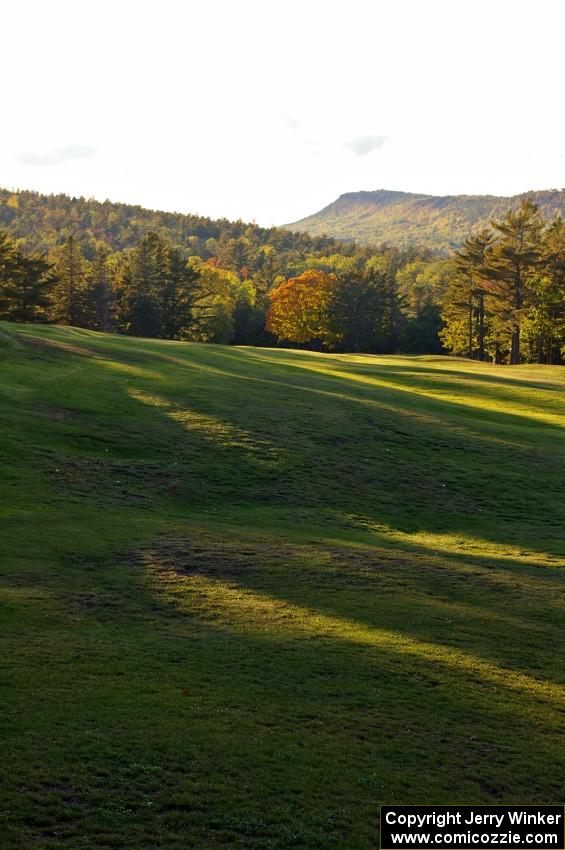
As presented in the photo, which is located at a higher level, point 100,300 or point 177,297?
point 177,297

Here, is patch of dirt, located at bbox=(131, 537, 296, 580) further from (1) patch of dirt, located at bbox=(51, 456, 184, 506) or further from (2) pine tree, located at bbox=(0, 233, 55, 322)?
(2) pine tree, located at bbox=(0, 233, 55, 322)

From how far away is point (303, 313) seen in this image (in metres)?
127

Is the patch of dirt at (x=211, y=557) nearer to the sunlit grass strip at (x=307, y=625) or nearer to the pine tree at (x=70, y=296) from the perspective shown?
the sunlit grass strip at (x=307, y=625)

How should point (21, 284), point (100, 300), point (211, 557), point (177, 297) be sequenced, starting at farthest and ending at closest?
point (177, 297) < point (100, 300) < point (21, 284) < point (211, 557)

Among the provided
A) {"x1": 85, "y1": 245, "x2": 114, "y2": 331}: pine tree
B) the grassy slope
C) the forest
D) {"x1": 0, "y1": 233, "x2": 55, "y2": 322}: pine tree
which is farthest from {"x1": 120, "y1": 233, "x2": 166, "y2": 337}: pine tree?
the grassy slope

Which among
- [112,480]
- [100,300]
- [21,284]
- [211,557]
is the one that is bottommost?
[211,557]

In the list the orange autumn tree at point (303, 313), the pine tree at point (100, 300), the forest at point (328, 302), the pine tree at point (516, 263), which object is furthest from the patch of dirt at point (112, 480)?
the orange autumn tree at point (303, 313)

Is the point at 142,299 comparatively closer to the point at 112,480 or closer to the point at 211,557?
the point at 112,480

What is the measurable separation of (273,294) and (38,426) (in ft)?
363

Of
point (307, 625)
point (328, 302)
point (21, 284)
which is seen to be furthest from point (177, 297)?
point (307, 625)

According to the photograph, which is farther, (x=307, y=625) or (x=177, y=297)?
(x=177, y=297)

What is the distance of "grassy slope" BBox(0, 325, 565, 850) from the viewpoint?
10203 mm

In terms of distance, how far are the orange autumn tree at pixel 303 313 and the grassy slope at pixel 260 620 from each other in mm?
89419

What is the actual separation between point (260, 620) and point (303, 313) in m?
113
